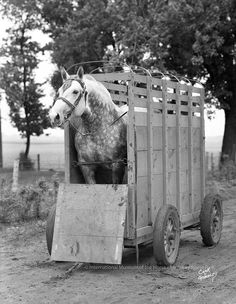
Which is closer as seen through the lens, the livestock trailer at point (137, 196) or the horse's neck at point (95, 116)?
the livestock trailer at point (137, 196)

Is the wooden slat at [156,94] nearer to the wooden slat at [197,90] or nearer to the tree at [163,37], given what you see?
the wooden slat at [197,90]

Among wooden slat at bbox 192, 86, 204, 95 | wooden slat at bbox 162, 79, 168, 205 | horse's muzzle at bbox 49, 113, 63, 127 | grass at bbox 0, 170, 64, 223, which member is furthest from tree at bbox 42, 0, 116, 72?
horse's muzzle at bbox 49, 113, 63, 127

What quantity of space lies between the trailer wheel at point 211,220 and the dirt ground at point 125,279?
0.49 ft

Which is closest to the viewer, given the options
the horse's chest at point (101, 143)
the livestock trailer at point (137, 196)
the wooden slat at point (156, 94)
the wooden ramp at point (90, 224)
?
the wooden ramp at point (90, 224)

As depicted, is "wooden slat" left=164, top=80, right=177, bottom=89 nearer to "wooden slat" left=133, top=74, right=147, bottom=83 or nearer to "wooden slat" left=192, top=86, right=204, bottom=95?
"wooden slat" left=133, top=74, right=147, bottom=83

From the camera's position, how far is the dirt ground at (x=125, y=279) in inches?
229

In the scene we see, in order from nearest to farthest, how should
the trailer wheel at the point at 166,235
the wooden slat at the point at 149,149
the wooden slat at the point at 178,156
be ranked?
the trailer wheel at the point at 166,235
the wooden slat at the point at 149,149
the wooden slat at the point at 178,156

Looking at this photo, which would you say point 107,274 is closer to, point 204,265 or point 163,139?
point 204,265

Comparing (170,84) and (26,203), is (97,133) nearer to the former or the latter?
(170,84)

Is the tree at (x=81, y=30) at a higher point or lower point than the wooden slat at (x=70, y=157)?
higher

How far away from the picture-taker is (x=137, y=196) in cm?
705

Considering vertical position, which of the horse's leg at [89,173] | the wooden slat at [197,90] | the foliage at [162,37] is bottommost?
the horse's leg at [89,173]

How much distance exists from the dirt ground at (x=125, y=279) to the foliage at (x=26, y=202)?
7.22 ft

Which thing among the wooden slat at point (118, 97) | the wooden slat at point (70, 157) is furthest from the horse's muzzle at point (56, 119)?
the wooden slat at point (118, 97)
